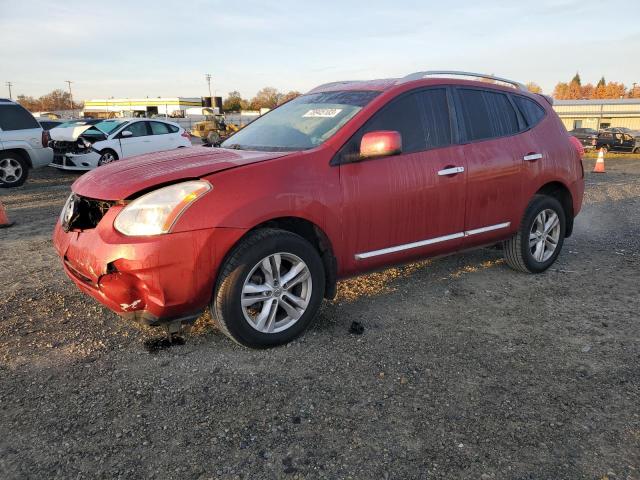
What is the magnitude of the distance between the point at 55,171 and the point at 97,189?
1271 cm

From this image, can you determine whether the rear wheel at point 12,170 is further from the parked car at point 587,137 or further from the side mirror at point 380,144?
the parked car at point 587,137

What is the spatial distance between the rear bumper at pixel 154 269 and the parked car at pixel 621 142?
29782 mm

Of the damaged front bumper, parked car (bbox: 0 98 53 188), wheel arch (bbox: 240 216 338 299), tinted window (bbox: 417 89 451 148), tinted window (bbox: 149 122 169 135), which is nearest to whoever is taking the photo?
wheel arch (bbox: 240 216 338 299)

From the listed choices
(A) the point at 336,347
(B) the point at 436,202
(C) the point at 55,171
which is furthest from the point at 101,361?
(C) the point at 55,171

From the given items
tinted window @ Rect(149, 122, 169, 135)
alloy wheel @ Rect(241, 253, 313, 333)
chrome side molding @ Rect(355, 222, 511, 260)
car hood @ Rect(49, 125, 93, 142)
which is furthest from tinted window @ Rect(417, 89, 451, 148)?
tinted window @ Rect(149, 122, 169, 135)

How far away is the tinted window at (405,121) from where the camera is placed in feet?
11.9

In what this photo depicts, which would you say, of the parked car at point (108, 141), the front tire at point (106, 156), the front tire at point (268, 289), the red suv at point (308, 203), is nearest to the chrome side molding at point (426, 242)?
the red suv at point (308, 203)

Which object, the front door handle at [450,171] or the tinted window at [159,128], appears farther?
the tinted window at [159,128]

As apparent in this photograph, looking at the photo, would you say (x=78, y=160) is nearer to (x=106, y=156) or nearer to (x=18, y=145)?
(x=106, y=156)

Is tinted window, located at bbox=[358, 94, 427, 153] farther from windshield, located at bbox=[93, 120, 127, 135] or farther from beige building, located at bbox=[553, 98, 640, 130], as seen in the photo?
beige building, located at bbox=[553, 98, 640, 130]

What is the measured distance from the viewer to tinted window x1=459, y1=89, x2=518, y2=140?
414 cm

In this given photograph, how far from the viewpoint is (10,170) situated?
10.5 metres

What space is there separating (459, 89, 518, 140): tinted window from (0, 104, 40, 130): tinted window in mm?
10118

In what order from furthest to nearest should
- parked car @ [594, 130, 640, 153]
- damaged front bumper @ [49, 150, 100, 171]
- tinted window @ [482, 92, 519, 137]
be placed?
parked car @ [594, 130, 640, 153]
damaged front bumper @ [49, 150, 100, 171]
tinted window @ [482, 92, 519, 137]
